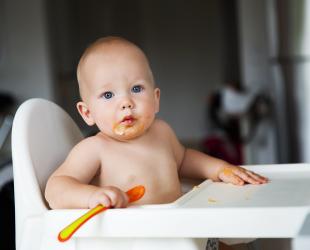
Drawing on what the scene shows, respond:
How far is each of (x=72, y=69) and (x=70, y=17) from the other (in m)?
0.52

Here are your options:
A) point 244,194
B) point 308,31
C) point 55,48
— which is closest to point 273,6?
point 308,31

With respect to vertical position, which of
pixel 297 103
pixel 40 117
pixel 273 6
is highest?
pixel 273 6

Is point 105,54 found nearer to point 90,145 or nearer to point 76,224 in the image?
point 90,145

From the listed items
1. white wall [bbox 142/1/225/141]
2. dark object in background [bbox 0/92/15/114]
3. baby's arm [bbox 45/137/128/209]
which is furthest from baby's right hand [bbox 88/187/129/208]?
white wall [bbox 142/1/225/141]

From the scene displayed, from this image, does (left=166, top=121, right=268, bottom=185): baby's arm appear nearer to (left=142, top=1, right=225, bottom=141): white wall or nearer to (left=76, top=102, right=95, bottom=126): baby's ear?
(left=76, top=102, right=95, bottom=126): baby's ear

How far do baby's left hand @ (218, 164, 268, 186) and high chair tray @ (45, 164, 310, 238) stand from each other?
0.35ft

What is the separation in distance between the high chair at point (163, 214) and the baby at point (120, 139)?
0.05 meters

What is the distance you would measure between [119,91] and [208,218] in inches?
10.8

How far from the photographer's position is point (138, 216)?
2.04 feet

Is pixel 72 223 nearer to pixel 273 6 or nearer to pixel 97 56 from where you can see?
pixel 97 56

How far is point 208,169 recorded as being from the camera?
3.05ft

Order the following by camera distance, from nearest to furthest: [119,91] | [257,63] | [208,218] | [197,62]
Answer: [208,218] < [119,91] < [257,63] < [197,62]

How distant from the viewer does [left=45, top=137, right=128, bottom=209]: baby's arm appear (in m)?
0.67

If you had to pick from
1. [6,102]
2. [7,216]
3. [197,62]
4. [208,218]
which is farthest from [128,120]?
[197,62]
